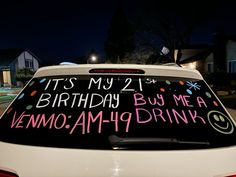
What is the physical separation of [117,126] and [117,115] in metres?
0.11

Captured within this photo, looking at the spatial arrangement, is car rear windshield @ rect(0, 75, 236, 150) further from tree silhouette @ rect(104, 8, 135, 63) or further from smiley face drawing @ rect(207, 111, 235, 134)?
tree silhouette @ rect(104, 8, 135, 63)

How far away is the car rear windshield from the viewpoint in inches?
80.3

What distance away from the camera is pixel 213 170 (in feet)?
Result: 6.15

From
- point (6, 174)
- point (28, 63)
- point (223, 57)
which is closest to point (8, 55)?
point (28, 63)

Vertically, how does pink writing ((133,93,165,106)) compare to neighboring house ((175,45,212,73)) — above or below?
above

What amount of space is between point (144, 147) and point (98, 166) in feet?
0.95

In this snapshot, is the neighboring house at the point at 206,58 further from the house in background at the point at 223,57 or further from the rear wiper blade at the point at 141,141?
the rear wiper blade at the point at 141,141

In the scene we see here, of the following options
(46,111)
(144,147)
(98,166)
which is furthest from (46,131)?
(144,147)

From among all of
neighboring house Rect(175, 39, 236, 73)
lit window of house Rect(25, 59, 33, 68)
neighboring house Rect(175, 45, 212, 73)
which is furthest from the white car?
lit window of house Rect(25, 59, 33, 68)

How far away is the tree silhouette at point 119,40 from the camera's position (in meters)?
68.1

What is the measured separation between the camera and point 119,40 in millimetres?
68375

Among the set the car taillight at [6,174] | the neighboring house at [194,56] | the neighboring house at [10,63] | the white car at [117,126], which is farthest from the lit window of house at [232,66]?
the neighboring house at [10,63]

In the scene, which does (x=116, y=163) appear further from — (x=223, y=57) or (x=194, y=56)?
(x=194, y=56)

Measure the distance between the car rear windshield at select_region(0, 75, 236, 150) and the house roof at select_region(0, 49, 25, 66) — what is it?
5698 centimetres
